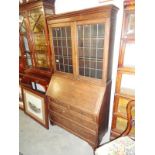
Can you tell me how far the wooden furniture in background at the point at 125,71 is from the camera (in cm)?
155

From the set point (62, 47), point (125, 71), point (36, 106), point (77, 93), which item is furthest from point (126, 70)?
point (36, 106)

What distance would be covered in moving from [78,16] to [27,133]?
215cm

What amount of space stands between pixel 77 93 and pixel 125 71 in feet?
2.45

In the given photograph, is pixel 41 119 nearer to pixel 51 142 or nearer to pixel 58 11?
pixel 51 142

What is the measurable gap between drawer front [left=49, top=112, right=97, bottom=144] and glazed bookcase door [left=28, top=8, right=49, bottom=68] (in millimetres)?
963

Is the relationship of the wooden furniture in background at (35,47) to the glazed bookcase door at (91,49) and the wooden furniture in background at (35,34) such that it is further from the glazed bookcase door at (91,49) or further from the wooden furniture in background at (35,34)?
the glazed bookcase door at (91,49)

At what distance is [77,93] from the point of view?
6.52 feet

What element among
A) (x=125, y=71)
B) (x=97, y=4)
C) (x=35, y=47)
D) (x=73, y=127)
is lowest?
(x=73, y=127)

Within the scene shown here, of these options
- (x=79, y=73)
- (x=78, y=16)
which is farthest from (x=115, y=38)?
(x=79, y=73)

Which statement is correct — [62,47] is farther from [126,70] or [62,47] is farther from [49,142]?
[49,142]

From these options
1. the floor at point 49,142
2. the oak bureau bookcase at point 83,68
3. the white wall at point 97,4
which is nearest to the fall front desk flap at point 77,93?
the oak bureau bookcase at point 83,68

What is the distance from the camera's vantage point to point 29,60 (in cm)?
282

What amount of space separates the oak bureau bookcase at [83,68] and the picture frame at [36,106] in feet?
0.63
